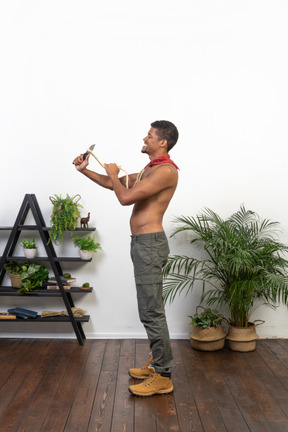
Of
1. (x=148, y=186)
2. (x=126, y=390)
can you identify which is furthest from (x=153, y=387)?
(x=148, y=186)

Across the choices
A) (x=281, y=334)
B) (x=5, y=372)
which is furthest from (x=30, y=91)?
(x=281, y=334)

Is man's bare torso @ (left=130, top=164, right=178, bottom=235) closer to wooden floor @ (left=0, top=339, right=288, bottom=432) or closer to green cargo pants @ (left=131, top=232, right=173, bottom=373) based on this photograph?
green cargo pants @ (left=131, top=232, right=173, bottom=373)

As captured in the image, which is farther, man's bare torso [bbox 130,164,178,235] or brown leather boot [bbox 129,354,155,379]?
brown leather boot [bbox 129,354,155,379]

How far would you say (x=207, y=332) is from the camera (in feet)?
13.1

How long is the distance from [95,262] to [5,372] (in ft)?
3.92

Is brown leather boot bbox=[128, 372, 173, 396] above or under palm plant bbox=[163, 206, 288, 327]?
under

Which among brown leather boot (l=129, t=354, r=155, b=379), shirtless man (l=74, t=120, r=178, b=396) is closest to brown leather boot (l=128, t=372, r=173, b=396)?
shirtless man (l=74, t=120, r=178, b=396)

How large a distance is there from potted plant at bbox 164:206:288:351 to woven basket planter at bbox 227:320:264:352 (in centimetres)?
1

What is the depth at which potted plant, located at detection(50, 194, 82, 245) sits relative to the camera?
13.4 ft

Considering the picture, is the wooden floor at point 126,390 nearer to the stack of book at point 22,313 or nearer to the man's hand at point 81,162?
the stack of book at point 22,313

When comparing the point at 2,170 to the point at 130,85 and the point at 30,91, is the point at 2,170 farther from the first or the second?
the point at 130,85

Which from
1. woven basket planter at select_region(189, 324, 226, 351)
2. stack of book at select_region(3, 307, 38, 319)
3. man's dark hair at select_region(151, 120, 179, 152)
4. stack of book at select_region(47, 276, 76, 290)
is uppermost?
man's dark hair at select_region(151, 120, 179, 152)

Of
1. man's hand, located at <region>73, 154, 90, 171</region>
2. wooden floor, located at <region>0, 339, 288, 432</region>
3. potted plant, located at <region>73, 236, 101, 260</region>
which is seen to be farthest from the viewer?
potted plant, located at <region>73, 236, 101, 260</region>

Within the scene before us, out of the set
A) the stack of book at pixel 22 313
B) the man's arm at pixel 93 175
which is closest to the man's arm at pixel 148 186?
the man's arm at pixel 93 175
